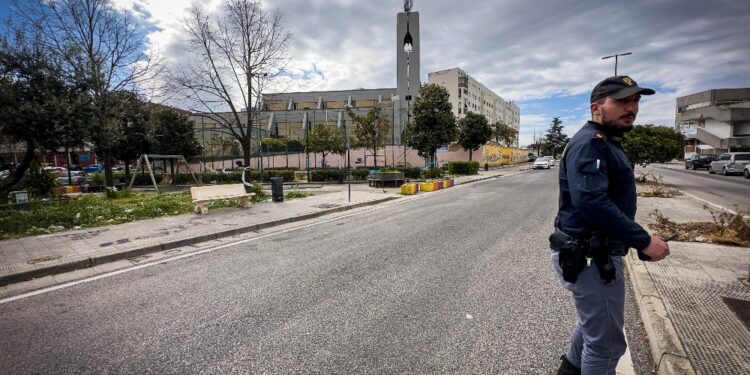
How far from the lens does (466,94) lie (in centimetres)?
9506

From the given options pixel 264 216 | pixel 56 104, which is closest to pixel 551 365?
pixel 264 216

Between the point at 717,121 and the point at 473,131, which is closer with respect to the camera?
the point at 473,131

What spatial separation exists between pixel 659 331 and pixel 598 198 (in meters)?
2.09

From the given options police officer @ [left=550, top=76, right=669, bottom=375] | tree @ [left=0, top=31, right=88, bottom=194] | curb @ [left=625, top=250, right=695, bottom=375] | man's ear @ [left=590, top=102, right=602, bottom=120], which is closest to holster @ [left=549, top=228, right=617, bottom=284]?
police officer @ [left=550, top=76, right=669, bottom=375]

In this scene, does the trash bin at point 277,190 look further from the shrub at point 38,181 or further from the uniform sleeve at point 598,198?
the uniform sleeve at point 598,198

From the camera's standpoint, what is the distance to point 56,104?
35.5ft

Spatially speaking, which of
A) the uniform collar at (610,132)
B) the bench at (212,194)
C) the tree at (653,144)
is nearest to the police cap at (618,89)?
the uniform collar at (610,132)

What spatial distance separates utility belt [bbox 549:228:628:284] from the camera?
6.77 feet

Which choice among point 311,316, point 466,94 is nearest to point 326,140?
point 311,316

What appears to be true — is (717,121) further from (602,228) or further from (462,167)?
(602,228)

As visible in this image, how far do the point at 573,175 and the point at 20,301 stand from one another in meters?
6.25

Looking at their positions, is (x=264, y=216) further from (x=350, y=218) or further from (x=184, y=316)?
(x=184, y=316)

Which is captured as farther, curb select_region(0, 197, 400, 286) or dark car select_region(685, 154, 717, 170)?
dark car select_region(685, 154, 717, 170)

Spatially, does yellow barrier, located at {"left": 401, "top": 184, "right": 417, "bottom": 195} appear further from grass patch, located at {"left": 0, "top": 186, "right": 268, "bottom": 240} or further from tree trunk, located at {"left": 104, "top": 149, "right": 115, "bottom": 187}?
tree trunk, located at {"left": 104, "top": 149, "right": 115, "bottom": 187}
